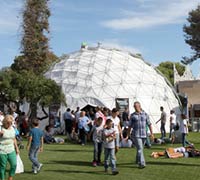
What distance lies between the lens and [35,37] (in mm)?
46375

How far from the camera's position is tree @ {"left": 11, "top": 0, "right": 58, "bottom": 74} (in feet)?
151

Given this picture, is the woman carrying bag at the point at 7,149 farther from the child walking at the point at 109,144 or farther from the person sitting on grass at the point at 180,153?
the person sitting on grass at the point at 180,153

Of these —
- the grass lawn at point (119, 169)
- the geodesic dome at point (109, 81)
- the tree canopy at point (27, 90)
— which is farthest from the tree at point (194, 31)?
the grass lawn at point (119, 169)

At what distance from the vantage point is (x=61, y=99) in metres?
29.4

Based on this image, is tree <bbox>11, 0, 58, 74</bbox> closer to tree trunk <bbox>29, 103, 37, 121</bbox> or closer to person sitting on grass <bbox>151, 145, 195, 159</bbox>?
tree trunk <bbox>29, 103, 37, 121</bbox>

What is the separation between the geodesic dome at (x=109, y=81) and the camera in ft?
106

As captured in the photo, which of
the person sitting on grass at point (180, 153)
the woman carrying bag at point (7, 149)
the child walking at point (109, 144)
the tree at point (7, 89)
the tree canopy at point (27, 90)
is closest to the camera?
the woman carrying bag at point (7, 149)

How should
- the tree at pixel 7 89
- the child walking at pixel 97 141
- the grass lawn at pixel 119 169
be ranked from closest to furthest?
the grass lawn at pixel 119 169
the child walking at pixel 97 141
the tree at pixel 7 89

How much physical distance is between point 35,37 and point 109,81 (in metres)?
15.7

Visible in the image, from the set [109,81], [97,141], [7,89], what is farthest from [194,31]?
[97,141]

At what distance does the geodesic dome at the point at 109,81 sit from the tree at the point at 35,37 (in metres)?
10.5

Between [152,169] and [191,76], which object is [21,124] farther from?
[191,76]

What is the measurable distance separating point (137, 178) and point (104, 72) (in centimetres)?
2374

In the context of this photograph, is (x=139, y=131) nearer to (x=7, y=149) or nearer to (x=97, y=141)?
(x=97, y=141)
